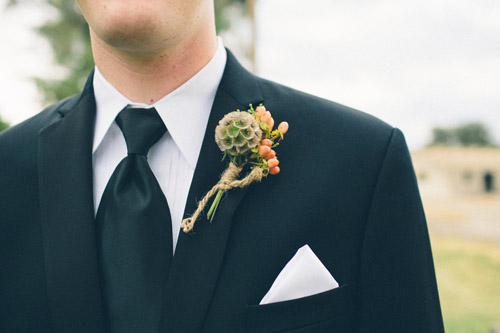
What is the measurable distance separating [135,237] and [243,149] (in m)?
0.43

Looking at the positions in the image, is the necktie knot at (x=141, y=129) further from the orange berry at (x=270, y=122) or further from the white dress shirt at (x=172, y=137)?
the orange berry at (x=270, y=122)

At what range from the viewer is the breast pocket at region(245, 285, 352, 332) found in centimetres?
138

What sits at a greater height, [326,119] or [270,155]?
[326,119]

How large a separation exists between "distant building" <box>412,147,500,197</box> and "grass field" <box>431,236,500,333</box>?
771cm

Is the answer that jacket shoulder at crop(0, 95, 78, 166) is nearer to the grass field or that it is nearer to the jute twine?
the jute twine

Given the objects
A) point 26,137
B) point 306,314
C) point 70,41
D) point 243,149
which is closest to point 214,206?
point 243,149

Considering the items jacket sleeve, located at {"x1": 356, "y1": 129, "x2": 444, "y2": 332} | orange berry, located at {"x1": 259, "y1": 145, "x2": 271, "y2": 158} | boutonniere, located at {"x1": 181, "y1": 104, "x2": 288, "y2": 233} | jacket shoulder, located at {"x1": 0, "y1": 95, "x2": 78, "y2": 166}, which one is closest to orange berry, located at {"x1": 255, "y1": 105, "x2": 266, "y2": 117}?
boutonniere, located at {"x1": 181, "y1": 104, "x2": 288, "y2": 233}

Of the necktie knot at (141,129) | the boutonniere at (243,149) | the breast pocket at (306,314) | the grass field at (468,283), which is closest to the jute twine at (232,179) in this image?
the boutonniere at (243,149)

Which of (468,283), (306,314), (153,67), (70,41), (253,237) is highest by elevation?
(70,41)

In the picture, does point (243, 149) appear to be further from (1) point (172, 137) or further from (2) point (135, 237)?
(2) point (135, 237)

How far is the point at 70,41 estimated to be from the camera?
14.3m

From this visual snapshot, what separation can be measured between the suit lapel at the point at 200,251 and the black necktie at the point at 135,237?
5 centimetres

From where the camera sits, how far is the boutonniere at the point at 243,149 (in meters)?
1.44

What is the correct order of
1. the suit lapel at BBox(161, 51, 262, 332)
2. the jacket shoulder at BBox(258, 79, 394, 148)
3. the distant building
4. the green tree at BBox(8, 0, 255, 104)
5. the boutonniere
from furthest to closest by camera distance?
the distant building → the green tree at BBox(8, 0, 255, 104) → the jacket shoulder at BBox(258, 79, 394, 148) → the boutonniere → the suit lapel at BBox(161, 51, 262, 332)
